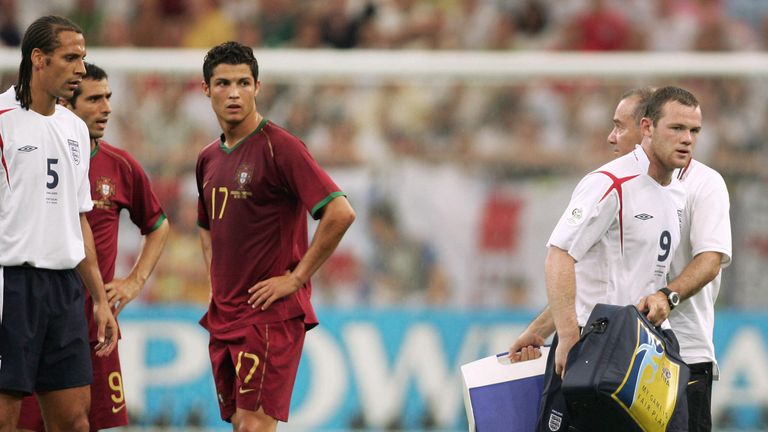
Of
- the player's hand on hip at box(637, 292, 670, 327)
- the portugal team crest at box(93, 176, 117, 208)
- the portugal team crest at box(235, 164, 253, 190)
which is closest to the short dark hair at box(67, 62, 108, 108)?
the portugal team crest at box(93, 176, 117, 208)

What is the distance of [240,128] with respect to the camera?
6.66 m

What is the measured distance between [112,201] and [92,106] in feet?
1.72

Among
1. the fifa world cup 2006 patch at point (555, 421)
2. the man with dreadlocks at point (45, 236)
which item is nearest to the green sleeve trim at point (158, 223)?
the man with dreadlocks at point (45, 236)

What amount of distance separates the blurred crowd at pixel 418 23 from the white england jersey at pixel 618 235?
579cm

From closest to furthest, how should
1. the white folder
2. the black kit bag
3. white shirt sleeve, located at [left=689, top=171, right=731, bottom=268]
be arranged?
the black kit bag → white shirt sleeve, located at [left=689, top=171, right=731, bottom=268] → the white folder

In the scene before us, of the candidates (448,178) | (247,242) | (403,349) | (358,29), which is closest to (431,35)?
(358,29)

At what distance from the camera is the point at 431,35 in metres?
11.7

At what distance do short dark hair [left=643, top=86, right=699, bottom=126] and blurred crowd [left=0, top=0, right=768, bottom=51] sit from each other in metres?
5.59

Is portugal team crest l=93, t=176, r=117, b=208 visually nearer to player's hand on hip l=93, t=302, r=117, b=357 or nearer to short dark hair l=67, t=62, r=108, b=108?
short dark hair l=67, t=62, r=108, b=108

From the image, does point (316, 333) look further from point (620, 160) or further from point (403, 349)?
point (620, 160)

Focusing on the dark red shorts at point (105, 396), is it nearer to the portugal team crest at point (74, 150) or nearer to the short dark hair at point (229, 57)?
the portugal team crest at point (74, 150)

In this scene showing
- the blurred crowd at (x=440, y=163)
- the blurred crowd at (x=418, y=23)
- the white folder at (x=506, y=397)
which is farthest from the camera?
the blurred crowd at (x=418, y=23)

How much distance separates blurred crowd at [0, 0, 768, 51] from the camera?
38.3 ft

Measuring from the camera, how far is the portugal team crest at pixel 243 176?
6547mm
